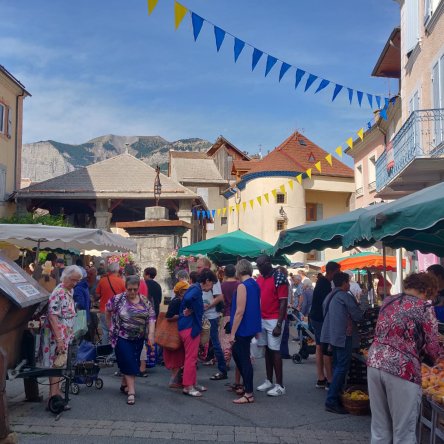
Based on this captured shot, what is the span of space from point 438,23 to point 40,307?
41.0 ft

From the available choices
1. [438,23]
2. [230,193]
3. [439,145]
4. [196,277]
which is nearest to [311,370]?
[196,277]

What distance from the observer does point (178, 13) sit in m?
8.57

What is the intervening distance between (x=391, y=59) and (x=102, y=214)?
1433cm

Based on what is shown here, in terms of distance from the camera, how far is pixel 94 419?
6.63m

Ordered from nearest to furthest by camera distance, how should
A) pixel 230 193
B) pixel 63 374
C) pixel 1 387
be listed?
pixel 1 387
pixel 63 374
pixel 230 193

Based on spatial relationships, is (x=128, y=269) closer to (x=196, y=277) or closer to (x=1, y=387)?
(x=196, y=277)

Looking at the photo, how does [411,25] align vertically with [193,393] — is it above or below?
above

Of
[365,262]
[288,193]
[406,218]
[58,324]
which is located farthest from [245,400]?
[288,193]

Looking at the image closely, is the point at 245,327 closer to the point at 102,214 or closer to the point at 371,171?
the point at 102,214

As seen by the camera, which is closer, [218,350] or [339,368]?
[339,368]

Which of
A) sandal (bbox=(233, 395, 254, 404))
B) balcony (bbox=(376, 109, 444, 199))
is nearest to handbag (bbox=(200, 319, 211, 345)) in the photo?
sandal (bbox=(233, 395, 254, 404))

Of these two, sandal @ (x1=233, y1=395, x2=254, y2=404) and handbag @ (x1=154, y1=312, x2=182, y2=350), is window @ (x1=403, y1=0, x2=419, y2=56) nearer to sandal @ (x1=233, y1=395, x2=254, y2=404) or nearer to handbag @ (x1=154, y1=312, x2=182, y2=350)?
handbag @ (x1=154, y1=312, x2=182, y2=350)

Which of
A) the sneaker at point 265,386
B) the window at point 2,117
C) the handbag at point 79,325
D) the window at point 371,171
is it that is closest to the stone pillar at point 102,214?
the window at point 2,117

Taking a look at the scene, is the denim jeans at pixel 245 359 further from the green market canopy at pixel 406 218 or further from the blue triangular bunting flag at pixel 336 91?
the blue triangular bunting flag at pixel 336 91
